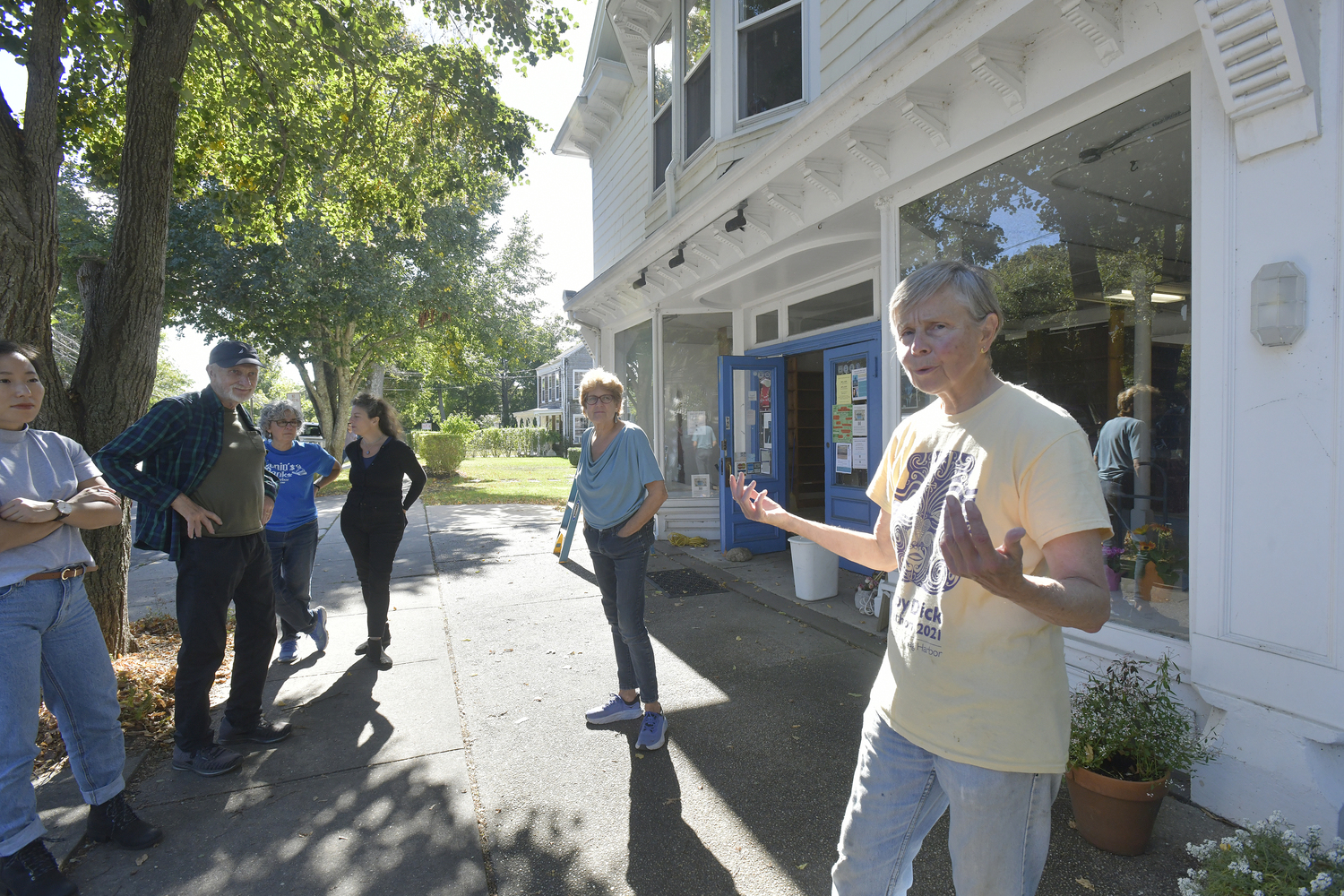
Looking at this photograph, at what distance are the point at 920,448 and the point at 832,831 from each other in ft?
6.11

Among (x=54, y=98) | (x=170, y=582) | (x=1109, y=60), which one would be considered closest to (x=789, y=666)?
(x=1109, y=60)

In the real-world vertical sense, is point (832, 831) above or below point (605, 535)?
below

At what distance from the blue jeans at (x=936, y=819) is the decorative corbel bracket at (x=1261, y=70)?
2529 millimetres

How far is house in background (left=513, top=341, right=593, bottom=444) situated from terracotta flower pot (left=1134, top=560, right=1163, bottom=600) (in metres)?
29.9

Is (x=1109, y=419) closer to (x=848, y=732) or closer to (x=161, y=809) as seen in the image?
(x=848, y=732)

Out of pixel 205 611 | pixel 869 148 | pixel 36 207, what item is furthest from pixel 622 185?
pixel 205 611

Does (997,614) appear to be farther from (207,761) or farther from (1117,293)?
(207,761)

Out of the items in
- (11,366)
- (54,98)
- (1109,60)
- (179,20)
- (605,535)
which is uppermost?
(179,20)

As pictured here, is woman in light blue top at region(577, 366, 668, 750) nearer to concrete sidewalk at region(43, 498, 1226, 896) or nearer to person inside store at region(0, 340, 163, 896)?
concrete sidewalk at region(43, 498, 1226, 896)

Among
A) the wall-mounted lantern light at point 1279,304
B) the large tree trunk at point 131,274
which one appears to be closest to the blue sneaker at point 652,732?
the wall-mounted lantern light at point 1279,304

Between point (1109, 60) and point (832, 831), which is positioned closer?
point (832, 831)

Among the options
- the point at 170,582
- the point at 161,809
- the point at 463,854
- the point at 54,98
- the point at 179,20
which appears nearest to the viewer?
the point at 463,854

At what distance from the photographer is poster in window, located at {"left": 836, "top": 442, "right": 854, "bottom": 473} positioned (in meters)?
6.83

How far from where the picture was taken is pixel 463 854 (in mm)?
2607
